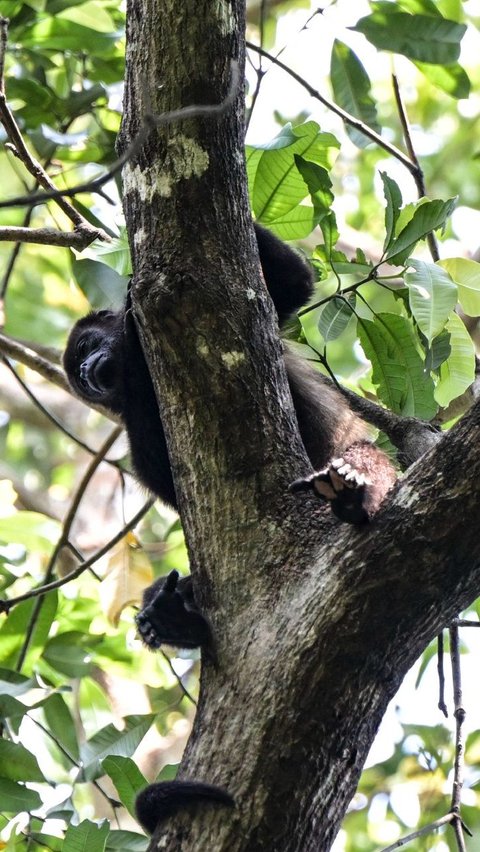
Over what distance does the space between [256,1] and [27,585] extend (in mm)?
4428

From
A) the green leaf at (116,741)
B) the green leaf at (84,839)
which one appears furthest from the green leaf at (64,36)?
the green leaf at (84,839)

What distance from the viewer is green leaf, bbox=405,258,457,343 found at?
7.40 ft

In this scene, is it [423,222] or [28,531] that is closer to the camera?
[423,222]

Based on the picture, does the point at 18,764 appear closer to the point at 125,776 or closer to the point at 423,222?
the point at 125,776

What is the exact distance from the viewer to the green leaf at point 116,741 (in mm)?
2984

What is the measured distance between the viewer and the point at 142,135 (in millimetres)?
1769

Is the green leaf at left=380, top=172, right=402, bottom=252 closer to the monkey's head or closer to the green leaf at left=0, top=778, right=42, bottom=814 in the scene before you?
the monkey's head

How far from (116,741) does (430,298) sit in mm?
1746

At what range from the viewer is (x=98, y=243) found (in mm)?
2781

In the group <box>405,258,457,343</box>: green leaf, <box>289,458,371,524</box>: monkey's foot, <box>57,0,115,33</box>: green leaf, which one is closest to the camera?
<box>289,458,371,524</box>: monkey's foot

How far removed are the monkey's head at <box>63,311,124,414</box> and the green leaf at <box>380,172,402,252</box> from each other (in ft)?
4.04

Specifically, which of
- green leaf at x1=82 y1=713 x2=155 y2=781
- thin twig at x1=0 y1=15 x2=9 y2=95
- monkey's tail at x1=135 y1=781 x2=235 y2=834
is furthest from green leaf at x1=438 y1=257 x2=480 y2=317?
green leaf at x1=82 y1=713 x2=155 y2=781

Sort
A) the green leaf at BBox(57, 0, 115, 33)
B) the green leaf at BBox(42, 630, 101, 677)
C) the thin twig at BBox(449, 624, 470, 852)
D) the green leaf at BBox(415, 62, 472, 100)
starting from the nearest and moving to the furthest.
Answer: the thin twig at BBox(449, 624, 470, 852) → the green leaf at BBox(42, 630, 101, 677) → the green leaf at BBox(415, 62, 472, 100) → the green leaf at BBox(57, 0, 115, 33)

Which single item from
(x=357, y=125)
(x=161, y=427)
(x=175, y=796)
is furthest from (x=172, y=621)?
(x=357, y=125)
